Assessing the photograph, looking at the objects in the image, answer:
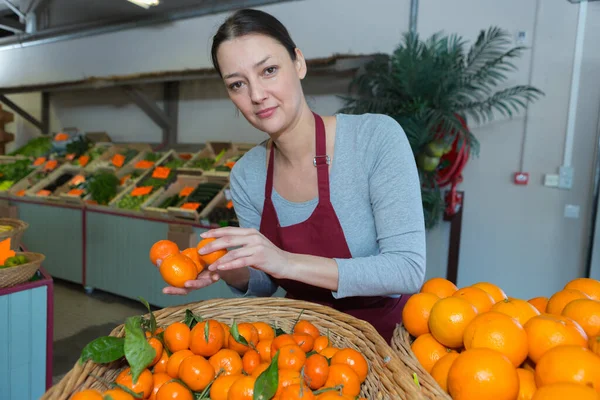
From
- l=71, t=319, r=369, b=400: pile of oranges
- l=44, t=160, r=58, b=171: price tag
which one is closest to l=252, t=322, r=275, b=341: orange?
l=71, t=319, r=369, b=400: pile of oranges

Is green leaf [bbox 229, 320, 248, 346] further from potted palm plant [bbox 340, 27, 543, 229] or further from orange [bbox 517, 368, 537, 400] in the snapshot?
potted palm plant [bbox 340, 27, 543, 229]

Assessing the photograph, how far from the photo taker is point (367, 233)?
1.42 m

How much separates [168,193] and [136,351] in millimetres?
3756

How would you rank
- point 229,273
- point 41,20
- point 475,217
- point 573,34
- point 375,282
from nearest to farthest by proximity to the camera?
point 375,282 → point 229,273 → point 573,34 → point 475,217 → point 41,20

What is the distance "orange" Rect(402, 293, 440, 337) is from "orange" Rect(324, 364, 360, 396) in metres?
0.18

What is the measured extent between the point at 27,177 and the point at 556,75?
227 inches

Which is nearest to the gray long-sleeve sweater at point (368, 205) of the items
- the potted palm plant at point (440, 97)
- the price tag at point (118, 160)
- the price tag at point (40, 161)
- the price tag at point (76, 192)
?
the potted palm plant at point (440, 97)

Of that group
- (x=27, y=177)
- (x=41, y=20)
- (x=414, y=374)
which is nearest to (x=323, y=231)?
(x=414, y=374)

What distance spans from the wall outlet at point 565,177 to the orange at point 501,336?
3.12 meters

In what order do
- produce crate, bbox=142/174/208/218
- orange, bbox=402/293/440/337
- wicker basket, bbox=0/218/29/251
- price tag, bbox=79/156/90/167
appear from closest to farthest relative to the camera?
orange, bbox=402/293/440/337
wicker basket, bbox=0/218/29/251
produce crate, bbox=142/174/208/218
price tag, bbox=79/156/90/167

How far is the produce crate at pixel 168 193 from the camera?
421 cm

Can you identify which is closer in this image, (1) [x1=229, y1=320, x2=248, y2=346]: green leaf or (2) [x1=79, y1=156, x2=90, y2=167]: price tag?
(1) [x1=229, y1=320, x2=248, y2=346]: green leaf

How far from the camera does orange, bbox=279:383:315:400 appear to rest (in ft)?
2.60

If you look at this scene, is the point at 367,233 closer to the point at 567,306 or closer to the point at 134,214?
the point at 567,306
